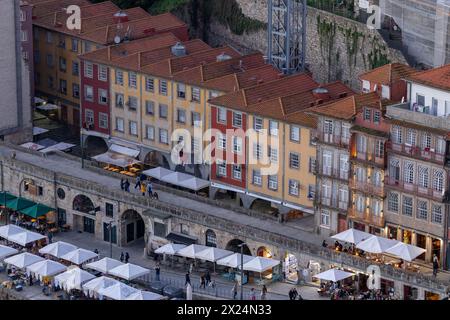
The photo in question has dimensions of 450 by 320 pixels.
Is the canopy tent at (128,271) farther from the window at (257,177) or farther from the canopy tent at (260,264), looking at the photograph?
the window at (257,177)

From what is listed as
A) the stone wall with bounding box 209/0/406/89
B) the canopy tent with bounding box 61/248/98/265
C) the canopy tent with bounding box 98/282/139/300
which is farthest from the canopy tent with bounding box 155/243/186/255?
the stone wall with bounding box 209/0/406/89

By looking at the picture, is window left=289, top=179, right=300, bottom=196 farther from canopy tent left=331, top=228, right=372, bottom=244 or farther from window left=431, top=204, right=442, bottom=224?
window left=431, top=204, right=442, bottom=224

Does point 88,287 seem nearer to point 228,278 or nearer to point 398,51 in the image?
point 228,278

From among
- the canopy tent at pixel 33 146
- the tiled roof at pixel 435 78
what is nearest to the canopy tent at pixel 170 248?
the tiled roof at pixel 435 78

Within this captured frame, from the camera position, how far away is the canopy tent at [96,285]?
132125 millimetres

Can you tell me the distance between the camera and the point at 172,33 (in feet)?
539

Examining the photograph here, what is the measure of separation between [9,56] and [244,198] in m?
29.7

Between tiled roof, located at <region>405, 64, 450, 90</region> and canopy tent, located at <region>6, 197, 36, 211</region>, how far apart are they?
119 feet

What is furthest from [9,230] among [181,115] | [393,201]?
[393,201]

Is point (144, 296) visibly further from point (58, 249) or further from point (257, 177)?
point (257, 177)

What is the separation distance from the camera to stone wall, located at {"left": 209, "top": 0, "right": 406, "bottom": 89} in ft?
514

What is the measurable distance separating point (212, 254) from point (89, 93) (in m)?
Result: 30.3

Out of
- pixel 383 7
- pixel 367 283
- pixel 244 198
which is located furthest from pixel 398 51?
pixel 367 283

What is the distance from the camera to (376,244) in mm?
130875
